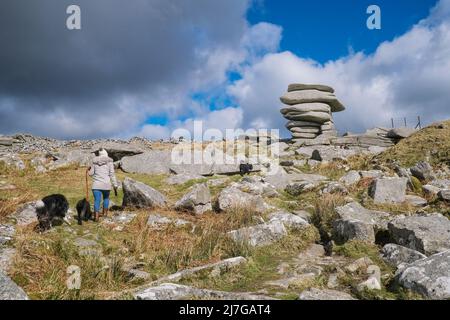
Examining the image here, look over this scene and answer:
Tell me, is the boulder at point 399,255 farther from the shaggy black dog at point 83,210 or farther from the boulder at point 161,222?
the shaggy black dog at point 83,210

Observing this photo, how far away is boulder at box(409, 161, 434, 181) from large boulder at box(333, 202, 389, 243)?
5709 millimetres

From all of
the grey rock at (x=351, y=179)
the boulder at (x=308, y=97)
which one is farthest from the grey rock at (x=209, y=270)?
the boulder at (x=308, y=97)

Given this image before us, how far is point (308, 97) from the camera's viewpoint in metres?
34.2

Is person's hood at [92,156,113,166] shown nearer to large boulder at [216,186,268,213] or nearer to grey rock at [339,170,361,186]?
large boulder at [216,186,268,213]

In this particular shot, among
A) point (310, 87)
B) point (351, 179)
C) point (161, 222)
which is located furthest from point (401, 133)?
point (161, 222)

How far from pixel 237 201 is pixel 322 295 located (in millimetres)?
7315

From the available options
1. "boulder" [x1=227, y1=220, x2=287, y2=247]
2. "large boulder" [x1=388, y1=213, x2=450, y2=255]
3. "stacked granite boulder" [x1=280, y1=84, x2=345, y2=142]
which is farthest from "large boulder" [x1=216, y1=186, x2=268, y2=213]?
"stacked granite boulder" [x1=280, y1=84, x2=345, y2=142]

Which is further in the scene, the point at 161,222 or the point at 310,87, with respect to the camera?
the point at 310,87

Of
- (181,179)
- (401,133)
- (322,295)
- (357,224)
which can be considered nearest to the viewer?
(322,295)

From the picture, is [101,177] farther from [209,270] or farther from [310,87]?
[310,87]

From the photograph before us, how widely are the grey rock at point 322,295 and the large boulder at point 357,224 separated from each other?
3.35 m
